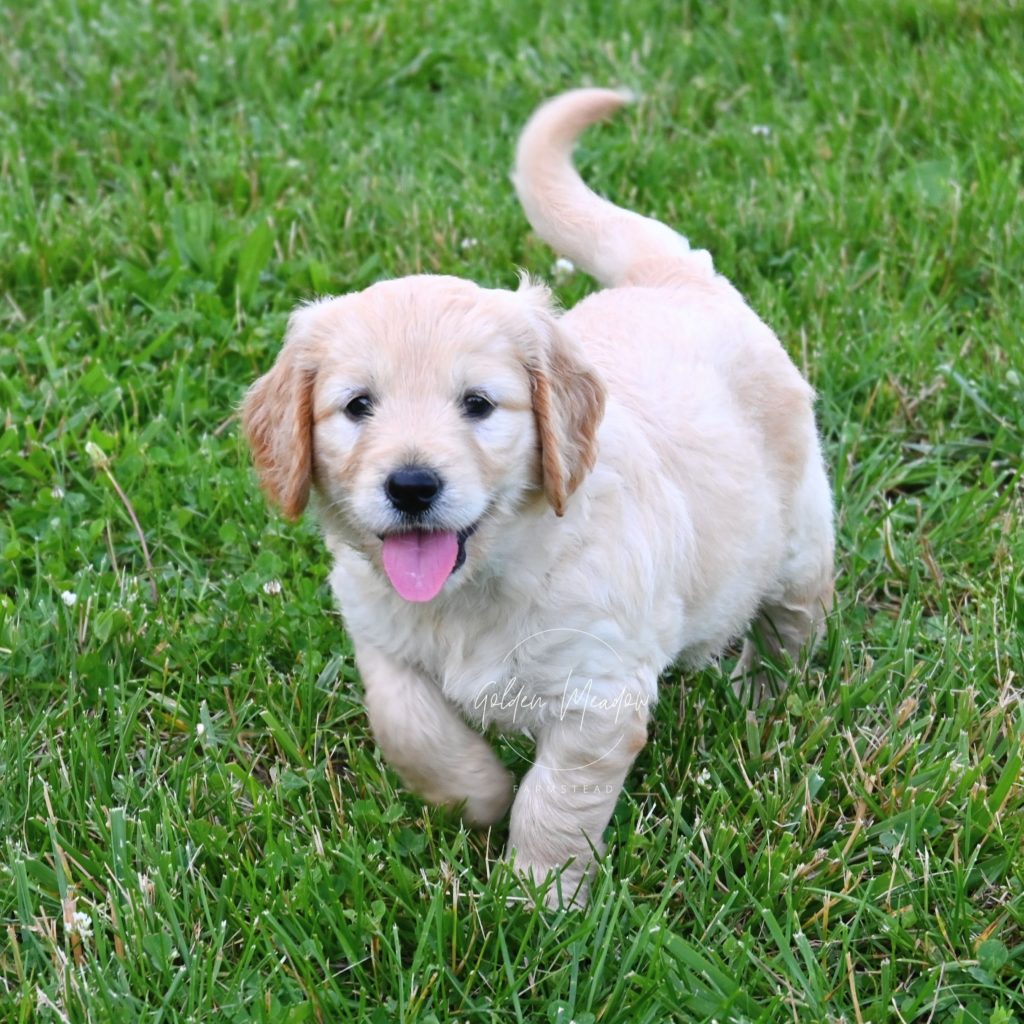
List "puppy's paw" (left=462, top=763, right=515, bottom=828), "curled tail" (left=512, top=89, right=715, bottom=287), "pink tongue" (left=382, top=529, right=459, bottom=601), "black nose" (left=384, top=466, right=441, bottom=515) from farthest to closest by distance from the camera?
"curled tail" (left=512, top=89, right=715, bottom=287) → "puppy's paw" (left=462, top=763, right=515, bottom=828) → "pink tongue" (left=382, top=529, right=459, bottom=601) → "black nose" (left=384, top=466, right=441, bottom=515)

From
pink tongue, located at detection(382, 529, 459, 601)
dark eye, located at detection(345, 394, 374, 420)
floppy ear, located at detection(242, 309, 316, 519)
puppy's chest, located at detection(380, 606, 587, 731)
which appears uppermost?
dark eye, located at detection(345, 394, 374, 420)

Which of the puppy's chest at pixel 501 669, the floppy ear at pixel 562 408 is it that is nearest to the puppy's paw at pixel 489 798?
the puppy's chest at pixel 501 669

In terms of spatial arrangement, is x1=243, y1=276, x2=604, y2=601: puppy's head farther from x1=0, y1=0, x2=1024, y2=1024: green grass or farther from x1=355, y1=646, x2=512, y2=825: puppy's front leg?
x1=0, y1=0, x2=1024, y2=1024: green grass

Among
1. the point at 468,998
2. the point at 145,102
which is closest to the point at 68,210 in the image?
the point at 145,102

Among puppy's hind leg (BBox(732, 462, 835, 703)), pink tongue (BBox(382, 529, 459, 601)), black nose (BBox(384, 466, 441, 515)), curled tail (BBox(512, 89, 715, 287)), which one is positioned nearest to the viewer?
black nose (BBox(384, 466, 441, 515))

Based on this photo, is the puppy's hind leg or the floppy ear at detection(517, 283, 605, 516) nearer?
the floppy ear at detection(517, 283, 605, 516)

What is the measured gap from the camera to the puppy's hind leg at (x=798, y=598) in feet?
10.5

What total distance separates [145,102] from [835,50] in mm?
2607

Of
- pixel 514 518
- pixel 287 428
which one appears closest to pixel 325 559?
pixel 287 428

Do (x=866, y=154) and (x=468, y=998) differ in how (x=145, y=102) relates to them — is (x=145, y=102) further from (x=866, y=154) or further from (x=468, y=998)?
(x=468, y=998)

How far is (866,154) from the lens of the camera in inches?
196

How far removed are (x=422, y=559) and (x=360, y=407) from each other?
28 centimetres

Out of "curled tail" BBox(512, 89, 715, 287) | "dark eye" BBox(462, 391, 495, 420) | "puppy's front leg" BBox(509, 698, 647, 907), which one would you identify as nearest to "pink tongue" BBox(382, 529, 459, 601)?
"dark eye" BBox(462, 391, 495, 420)

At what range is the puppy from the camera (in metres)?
2.46
